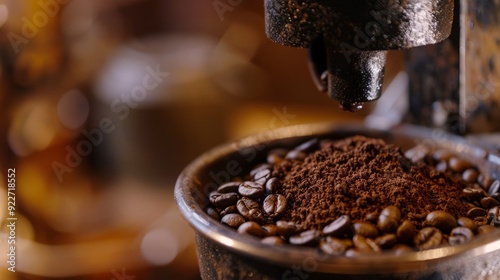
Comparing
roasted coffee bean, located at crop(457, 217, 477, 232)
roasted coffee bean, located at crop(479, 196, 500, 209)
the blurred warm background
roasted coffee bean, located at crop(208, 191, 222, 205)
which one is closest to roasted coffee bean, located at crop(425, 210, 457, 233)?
roasted coffee bean, located at crop(457, 217, 477, 232)

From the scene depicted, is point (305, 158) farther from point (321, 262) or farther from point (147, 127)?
point (147, 127)

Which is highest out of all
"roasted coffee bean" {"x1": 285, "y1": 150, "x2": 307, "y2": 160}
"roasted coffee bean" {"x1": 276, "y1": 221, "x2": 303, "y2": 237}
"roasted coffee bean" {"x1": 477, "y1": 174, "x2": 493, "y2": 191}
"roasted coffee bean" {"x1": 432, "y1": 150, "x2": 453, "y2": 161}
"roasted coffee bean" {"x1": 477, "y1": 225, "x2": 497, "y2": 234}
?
"roasted coffee bean" {"x1": 276, "y1": 221, "x2": 303, "y2": 237}

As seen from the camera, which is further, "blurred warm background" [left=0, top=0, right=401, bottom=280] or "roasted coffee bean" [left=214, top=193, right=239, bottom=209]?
"blurred warm background" [left=0, top=0, right=401, bottom=280]

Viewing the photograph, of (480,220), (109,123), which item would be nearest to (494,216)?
(480,220)

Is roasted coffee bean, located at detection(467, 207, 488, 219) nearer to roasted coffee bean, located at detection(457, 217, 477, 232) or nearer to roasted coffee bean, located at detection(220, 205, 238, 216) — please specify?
roasted coffee bean, located at detection(457, 217, 477, 232)

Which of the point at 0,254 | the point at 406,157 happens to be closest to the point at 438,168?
the point at 406,157

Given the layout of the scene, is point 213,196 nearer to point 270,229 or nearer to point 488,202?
point 270,229

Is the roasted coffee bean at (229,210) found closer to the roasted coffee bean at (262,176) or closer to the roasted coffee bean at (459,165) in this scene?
the roasted coffee bean at (262,176)
